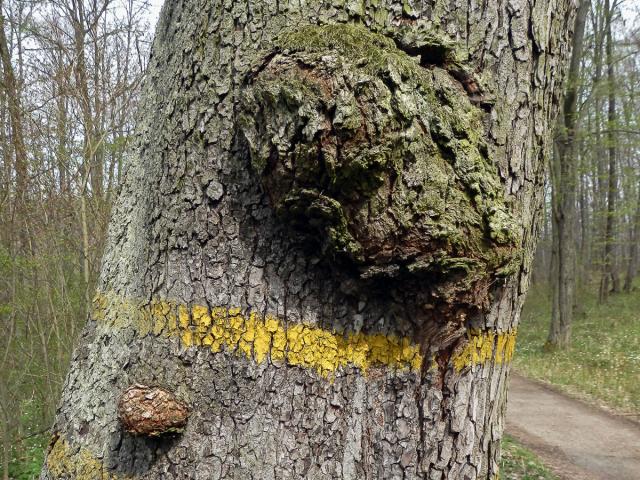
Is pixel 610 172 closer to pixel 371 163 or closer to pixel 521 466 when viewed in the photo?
pixel 521 466

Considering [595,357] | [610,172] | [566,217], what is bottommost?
[595,357]

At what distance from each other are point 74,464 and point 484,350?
102 centimetres

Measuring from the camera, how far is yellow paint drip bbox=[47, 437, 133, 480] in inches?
43.9

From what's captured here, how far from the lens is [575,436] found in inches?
283

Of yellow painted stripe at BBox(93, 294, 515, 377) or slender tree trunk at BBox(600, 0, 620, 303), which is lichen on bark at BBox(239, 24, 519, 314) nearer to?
yellow painted stripe at BBox(93, 294, 515, 377)

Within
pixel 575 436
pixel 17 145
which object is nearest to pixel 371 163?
pixel 17 145

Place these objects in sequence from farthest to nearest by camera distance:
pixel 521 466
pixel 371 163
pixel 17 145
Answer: pixel 521 466 < pixel 17 145 < pixel 371 163

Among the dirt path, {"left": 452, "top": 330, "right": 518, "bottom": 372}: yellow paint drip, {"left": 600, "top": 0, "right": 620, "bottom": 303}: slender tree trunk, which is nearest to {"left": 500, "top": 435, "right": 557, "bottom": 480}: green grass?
the dirt path

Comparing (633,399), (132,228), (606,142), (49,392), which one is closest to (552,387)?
(633,399)

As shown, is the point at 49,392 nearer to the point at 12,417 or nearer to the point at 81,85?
the point at 12,417

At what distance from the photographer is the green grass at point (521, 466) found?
5.54m

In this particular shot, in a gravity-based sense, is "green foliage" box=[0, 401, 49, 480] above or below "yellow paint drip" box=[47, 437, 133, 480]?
below

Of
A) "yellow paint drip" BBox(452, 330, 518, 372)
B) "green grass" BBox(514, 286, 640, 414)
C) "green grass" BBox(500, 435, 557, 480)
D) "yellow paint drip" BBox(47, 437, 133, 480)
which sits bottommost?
"green grass" BBox(500, 435, 557, 480)

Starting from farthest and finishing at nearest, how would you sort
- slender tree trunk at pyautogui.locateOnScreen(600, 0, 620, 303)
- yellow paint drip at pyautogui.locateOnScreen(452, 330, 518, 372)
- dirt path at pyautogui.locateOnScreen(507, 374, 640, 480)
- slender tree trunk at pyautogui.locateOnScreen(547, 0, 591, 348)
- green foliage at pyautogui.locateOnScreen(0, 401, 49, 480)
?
slender tree trunk at pyautogui.locateOnScreen(600, 0, 620, 303), slender tree trunk at pyautogui.locateOnScreen(547, 0, 591, 348), dirt path at pyautogui.locateOnScreen(507, 374, 640, 480), green foliage at pyautogui.locateOnScreen(0, 401, 49, 480), yellow paint drip at pyautogui.locateOnScreen(452, 330, 518, 372)
